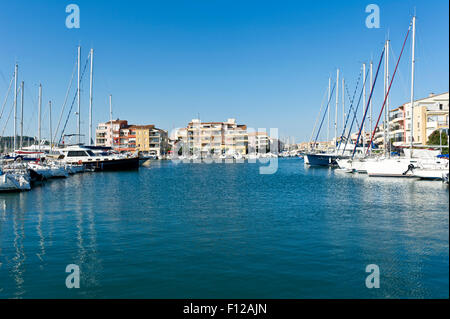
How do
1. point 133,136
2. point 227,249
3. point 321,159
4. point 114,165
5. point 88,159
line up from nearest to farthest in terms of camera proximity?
point 227,249
point 88,159
point 114,165
point 321,159
point 133,136

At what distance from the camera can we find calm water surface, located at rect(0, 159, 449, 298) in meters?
9.18

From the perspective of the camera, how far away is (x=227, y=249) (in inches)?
497

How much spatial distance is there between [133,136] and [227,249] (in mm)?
128780

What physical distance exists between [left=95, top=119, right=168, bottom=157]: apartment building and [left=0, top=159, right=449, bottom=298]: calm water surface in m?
116

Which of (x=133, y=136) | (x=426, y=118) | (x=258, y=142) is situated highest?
(x=133, y=136)

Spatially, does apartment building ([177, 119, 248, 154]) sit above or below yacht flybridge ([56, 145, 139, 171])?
above

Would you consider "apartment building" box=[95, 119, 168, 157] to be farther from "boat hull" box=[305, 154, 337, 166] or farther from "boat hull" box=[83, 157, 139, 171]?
"boat hull" box=[305, 154, 337, 166]

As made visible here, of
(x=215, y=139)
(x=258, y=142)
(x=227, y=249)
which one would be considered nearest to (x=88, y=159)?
(x=227, y=249)

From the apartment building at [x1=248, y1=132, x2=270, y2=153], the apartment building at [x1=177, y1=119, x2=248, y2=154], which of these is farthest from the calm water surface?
the apartment building at [x1=248, y1=132, x2=270, y2=153]

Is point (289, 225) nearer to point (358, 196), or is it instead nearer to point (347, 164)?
point (358, 196)

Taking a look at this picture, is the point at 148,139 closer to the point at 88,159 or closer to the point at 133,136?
the point at 133,136

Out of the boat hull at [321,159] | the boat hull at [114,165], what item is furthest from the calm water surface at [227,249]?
the boat hull at [321,159]

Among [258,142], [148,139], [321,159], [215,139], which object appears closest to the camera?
[321,159]
